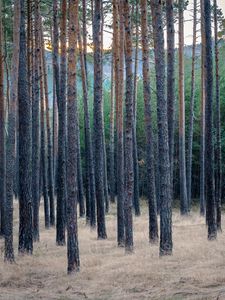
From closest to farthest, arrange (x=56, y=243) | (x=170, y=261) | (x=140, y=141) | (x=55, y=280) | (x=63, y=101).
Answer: (x=55, y=280) < (x=170, y=261) < (x=63, y=101) < (x=56, y=243) < (x=140, y=141)

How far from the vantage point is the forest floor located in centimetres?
895

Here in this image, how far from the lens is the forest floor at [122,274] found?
29.3ft

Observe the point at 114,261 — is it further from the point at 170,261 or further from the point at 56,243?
the point at 56,243

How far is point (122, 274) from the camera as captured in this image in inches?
410

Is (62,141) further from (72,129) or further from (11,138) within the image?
(72,129)

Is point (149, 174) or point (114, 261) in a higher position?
point (149, 174)

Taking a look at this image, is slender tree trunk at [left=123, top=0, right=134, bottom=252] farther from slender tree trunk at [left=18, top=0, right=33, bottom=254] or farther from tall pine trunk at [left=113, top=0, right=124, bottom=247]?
slender tree trunk at [left=18, top=0, right=33, bottom=254]

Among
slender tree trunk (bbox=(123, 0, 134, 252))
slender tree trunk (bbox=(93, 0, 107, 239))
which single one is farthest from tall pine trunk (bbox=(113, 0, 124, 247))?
slender tree trunk (bbox=(123, 0, 134, 252))

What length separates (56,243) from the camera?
15844 millimetres

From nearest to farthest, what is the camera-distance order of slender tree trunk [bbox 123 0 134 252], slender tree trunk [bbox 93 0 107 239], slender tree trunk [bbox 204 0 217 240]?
slender tree trunk [bbox 123 0 134 252]
slender tree trunk [bbox 204 0 217 240]
slender tree trunk [bbox 93 0 107 239]

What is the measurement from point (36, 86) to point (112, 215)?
36.9ft

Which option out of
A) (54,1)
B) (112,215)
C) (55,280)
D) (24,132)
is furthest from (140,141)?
(55,280)

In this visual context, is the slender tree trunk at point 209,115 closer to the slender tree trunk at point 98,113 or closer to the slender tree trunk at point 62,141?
the slender tree trunk at point 98,113

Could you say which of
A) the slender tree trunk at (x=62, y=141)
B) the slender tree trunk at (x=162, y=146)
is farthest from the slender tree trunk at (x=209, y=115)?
the slender tree trunk at (x=62, y=141)
